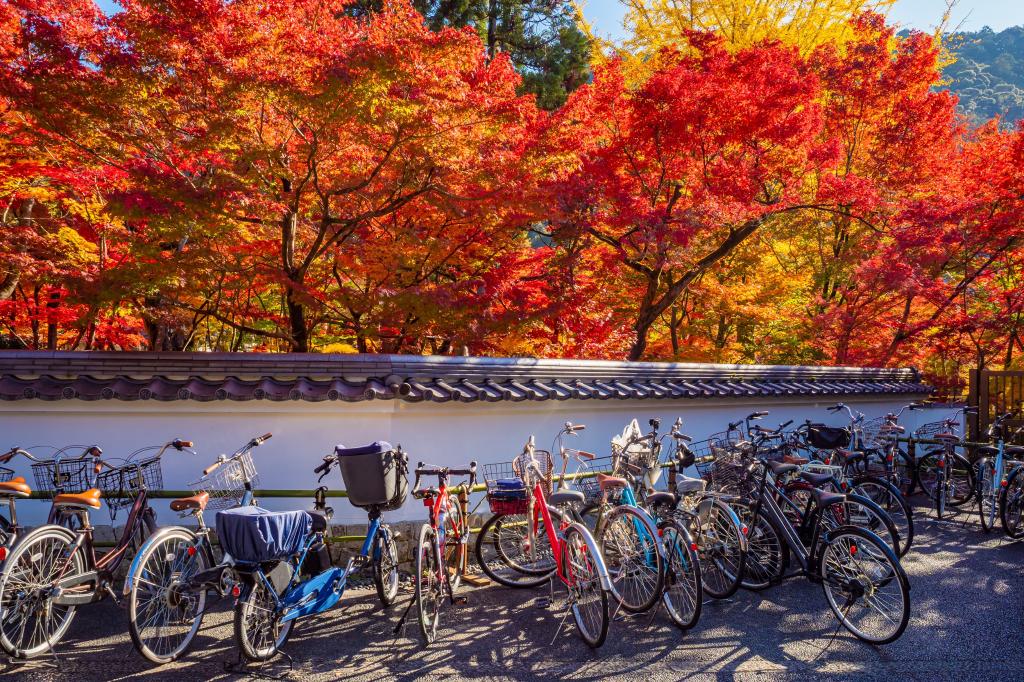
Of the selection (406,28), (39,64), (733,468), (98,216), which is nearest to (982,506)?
(733,468)

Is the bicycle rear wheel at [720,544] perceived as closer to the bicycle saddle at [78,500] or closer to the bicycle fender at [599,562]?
the bicycle fender at [599,562]

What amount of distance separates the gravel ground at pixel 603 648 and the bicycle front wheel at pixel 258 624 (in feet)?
0.43

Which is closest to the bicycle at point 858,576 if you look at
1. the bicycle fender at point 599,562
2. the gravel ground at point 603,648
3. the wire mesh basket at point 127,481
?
the gravel ground at point 603,648

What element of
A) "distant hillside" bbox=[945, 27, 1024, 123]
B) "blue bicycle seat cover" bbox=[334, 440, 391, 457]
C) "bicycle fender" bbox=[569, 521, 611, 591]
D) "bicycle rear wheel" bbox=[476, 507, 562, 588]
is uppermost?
"distant hillside" bbox=[945, 27, 1024, 123]

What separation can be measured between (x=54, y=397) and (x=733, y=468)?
256 inches

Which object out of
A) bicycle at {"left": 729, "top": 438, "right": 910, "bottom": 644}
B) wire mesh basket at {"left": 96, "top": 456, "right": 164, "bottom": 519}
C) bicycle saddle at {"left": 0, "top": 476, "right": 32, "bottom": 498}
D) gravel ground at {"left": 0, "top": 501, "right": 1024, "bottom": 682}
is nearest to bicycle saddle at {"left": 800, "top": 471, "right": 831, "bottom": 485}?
bicycle at {"left": 729, "top": 438, "right": 910, "bottom": 644}

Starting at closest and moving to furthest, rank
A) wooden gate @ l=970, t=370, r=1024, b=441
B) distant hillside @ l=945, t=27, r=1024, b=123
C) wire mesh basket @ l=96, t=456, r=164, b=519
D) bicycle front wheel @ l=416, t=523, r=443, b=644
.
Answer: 1. bicycle front wheel @ l=416, t=523, r=443, b=644
2. wire mesh basket @ l=96, t=456, r=164, b=519
3. wooden gate @ l=970, t=370, r=1024, b=441
4. distant hillside @ l=945, t=27, r=1024, b=123

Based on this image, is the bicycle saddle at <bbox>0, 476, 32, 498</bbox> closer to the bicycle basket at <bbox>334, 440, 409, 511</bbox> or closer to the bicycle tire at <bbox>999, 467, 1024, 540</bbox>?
the bicycle basket at <bbox>334, 440, 409, 511</bbox>

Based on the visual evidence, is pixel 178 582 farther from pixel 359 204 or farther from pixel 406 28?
pixel 359 204

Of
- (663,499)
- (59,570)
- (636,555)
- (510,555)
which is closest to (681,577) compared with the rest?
(636,555)

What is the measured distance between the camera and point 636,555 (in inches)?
219

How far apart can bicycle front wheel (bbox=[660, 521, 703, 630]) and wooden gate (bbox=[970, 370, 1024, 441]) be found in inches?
471

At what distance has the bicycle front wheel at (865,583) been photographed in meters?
4.99

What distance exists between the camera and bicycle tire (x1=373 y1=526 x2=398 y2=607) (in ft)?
18.4
